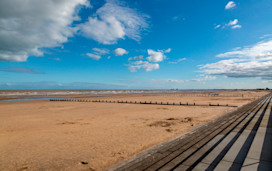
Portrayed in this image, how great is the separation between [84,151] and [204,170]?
18.8 ft

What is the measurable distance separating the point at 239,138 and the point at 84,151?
8.38 m

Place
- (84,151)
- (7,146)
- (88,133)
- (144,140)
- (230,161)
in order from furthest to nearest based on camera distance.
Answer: (88,133), (144,140), (7,146), (84,151), (230,161)

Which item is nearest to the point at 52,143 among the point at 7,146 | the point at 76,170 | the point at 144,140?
the point at 7,146

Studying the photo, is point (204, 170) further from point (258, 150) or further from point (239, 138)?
point (239, 138)

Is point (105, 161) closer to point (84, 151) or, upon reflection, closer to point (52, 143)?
point (84, 151)

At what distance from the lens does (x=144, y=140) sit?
9.20 metres

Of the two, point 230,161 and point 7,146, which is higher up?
point 230,161

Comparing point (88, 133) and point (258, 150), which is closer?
point (258, 150)

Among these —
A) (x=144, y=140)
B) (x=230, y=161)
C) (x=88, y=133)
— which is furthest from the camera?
(x=88, y=133)

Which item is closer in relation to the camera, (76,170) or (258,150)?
(76,170)

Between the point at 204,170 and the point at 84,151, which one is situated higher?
the point at 204,170

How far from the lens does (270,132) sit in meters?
9.30

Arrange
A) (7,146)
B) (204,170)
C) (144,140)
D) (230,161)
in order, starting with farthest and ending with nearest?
(144,140) → (7,146) → (230,161) → (204,170)

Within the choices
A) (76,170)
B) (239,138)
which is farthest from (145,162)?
(239,138)
